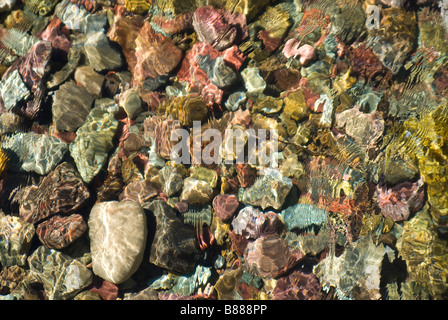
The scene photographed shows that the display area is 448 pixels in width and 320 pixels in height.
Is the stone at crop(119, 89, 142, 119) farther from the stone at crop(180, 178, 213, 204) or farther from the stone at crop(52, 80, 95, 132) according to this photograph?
the stone at crop(180, 178, 213, 204)

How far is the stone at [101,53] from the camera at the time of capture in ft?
15.8

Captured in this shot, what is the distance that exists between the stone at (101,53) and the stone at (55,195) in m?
1.49

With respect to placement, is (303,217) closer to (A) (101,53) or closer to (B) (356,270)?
(B) (356,270)

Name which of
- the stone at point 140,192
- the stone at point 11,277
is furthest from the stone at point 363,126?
the stone at point 11,277

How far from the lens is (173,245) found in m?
3.74

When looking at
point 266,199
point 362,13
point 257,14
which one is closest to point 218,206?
point 266,199

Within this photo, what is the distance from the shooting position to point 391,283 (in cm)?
334

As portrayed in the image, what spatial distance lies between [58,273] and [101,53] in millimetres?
2886

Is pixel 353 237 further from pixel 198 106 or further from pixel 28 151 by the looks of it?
pixel 28 151

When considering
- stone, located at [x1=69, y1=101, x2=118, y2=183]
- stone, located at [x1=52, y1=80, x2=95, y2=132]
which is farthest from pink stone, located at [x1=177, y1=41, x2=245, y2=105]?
stone, located at [x1=52, y1=80, x2=95, y2=132]

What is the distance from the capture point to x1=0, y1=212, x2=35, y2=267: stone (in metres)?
4.05

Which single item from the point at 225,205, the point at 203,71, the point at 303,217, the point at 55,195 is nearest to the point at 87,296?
the point at 55,195

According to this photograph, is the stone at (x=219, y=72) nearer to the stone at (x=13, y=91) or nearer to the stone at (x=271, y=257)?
the stone at (x=271, y=257)

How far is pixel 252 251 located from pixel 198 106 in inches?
72.3
